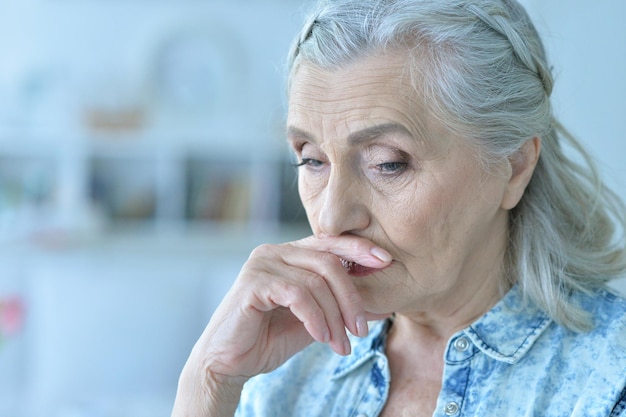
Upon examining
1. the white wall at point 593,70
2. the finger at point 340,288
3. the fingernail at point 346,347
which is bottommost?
the fingernail at point 346,347

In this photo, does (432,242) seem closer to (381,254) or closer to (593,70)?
(381,254)

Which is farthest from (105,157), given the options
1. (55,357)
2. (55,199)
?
(55,357)

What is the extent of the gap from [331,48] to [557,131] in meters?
0.49

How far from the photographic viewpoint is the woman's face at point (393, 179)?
3.70ft

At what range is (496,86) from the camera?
1155 millimetres

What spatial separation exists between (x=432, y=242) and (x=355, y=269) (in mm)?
135

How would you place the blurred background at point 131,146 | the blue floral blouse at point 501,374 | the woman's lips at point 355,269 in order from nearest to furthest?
1. the blue floral blouse at point 501,374
2. the woman's lips at point 355,269
3. the blurred background at point 131,146

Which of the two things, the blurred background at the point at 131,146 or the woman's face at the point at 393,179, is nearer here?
the woman's face at the point at 393,179

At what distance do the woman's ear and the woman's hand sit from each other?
245 millimetres

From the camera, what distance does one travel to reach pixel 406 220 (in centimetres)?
116

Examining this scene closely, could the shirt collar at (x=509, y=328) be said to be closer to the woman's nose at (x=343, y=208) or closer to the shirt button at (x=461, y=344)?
the shirt button at (x=461, y=344)

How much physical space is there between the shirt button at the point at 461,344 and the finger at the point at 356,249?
0.61 feet

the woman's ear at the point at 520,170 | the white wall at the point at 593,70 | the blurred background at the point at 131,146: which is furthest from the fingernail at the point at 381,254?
the blurred background at the point at 131,146

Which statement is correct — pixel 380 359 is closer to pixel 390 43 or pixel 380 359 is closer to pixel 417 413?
pixel 417 413
